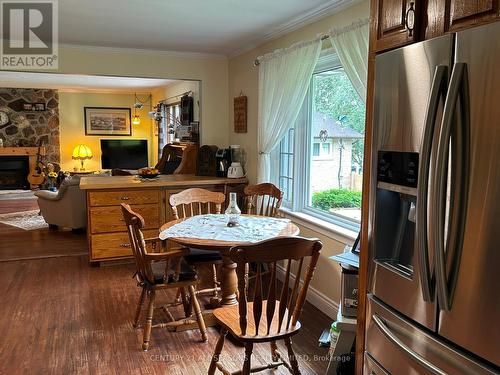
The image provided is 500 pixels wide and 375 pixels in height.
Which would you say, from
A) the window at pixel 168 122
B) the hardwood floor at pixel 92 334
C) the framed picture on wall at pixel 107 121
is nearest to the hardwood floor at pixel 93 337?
the hardwood floor at pixel 92 334

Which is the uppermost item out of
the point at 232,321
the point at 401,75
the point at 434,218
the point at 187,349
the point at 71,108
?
the point at 71,108

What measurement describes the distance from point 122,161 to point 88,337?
7937 millimetres

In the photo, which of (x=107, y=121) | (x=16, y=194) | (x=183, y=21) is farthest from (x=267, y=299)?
(x=107, y=121)

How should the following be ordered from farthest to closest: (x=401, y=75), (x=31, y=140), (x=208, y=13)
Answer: (x=31, y=140)
(x=208, y=13)
(x=401, y=75)

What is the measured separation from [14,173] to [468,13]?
10.7 meters

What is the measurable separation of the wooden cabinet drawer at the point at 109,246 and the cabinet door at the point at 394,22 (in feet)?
11.6

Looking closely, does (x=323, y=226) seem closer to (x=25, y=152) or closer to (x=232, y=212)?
(x=232, y=212)

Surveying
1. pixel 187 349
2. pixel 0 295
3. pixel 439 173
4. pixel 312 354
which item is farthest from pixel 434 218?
pixel 0 295

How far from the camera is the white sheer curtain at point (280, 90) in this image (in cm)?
352

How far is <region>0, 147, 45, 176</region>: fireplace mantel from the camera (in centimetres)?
980

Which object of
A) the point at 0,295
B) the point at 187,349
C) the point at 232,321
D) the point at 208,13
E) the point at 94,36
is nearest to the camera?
the point at 232,321

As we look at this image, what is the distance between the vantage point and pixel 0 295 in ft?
12.1

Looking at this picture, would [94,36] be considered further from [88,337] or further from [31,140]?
[31,140]

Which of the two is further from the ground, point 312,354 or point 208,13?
point 208,13
